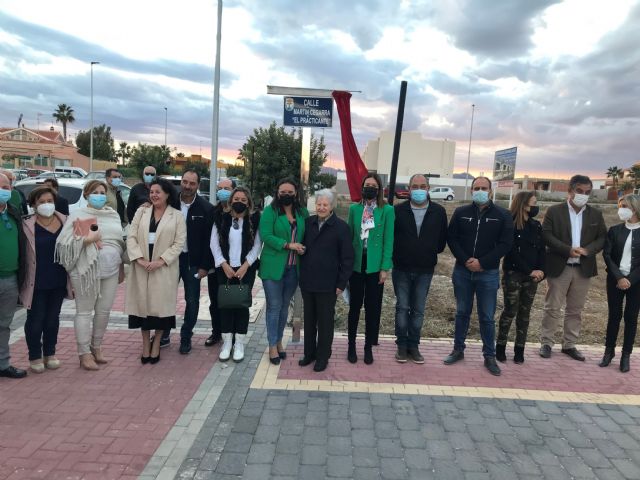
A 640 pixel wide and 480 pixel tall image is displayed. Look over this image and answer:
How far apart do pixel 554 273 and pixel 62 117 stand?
303 feet

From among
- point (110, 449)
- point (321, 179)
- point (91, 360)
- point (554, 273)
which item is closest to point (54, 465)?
point (110, 449)

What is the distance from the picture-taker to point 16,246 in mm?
4051

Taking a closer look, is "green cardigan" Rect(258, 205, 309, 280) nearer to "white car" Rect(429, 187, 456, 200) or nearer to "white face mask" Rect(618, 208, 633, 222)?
"white face mask" Rect(618, 208, 633, 222)

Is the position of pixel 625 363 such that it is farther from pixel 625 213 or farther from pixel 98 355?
pixel 98 355

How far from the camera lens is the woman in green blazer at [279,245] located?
4516mm

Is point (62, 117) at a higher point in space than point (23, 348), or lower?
higher

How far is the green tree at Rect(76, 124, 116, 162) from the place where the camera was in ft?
234

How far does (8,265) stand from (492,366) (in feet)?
16.0

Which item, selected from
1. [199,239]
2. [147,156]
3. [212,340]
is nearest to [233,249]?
[199,239]

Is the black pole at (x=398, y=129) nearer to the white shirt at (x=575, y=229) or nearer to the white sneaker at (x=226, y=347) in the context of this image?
the white shirt at (x=575, y=229)

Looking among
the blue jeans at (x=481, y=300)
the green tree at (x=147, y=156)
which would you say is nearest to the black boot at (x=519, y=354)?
the blue jeans at (x=481, y=300)

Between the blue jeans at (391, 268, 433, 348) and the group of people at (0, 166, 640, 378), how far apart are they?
1 centimetres

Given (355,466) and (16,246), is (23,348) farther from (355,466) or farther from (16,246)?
(355,466)

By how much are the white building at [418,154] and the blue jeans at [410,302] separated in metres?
64.8
